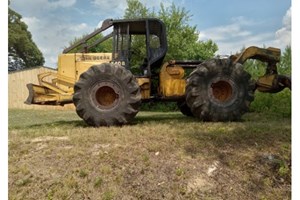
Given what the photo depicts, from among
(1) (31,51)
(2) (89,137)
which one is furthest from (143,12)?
(2) (89,137)

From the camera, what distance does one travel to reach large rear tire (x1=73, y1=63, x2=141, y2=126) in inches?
219

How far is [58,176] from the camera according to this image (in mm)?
3447

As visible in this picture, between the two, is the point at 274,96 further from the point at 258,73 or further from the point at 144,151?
the point at 144,151

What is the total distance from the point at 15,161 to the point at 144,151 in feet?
4.90

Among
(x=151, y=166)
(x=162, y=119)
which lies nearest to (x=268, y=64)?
(x=162, y=119)

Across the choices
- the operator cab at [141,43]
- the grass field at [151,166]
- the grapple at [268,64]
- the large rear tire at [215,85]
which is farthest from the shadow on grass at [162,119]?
the grass field at [151,166]

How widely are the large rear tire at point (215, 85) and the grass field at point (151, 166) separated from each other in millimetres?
1305

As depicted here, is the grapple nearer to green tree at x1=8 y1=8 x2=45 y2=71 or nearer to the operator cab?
the operator cab

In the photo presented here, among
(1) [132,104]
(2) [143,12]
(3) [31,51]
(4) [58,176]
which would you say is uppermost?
(2) [143,12]

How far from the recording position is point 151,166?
3.56 m

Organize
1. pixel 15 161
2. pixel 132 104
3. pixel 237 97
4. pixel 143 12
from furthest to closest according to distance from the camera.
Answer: pixel 143 12 < pixel 237 97 < pixel 132 104 < pixel 15 161

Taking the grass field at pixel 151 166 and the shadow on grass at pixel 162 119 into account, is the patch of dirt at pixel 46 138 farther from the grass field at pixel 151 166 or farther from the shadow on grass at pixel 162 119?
the shadow on grass at pixel 162 119

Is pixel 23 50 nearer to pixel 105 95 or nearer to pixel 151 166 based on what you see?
pixel 105 95

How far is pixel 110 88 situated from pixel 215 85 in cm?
195
